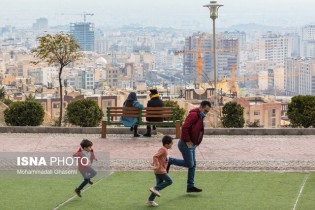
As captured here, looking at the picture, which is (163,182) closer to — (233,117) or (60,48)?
(233,117)

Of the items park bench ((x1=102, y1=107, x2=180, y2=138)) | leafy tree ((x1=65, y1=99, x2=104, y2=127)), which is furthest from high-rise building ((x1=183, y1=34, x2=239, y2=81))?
park bench ((x1=102, y1=107, x2=180, y2=138))

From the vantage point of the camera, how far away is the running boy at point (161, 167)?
33.6 ft

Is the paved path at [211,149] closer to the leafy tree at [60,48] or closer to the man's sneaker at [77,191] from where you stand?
the man's sneaker at [77,191]

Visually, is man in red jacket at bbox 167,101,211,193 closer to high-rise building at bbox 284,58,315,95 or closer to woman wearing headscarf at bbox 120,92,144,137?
woman wearing headscarf at bbox 120,92,144,137

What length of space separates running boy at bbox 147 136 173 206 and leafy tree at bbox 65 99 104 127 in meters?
7.88

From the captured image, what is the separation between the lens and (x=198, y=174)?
12.7m

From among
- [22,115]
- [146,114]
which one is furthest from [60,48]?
[146,114]

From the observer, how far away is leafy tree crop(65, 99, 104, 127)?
713 inches

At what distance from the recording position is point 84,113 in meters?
18.1

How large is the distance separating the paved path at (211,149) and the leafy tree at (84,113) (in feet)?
3.75

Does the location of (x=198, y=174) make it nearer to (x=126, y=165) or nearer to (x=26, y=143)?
(x=126, y=165)

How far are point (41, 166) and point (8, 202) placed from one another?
2.68 meters

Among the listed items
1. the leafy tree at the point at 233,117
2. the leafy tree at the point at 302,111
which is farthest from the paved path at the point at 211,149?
the leafy tree at the point at 233,117

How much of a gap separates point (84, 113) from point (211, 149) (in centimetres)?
380
